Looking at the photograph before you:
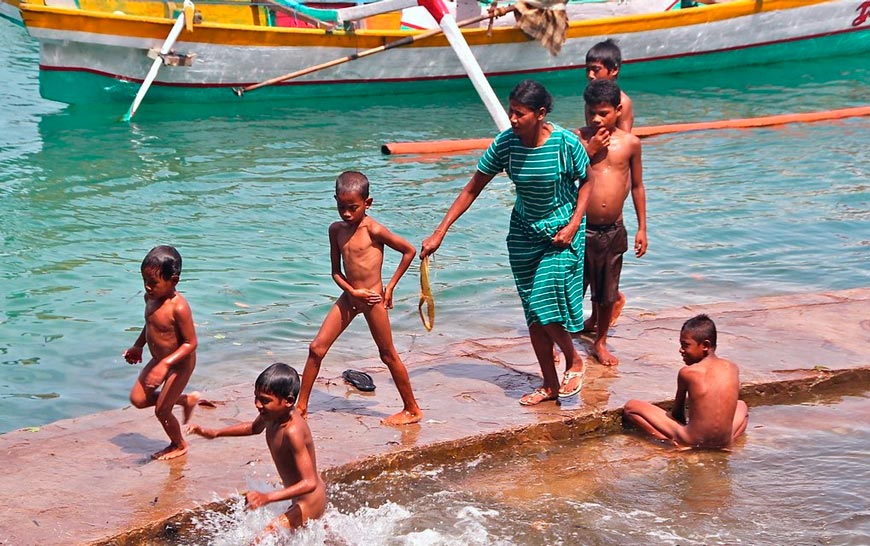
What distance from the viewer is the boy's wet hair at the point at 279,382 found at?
3953mm

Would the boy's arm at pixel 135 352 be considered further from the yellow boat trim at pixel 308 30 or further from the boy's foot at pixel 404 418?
the yellow boat trim at pixel 308 30

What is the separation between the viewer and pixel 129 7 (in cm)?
1694

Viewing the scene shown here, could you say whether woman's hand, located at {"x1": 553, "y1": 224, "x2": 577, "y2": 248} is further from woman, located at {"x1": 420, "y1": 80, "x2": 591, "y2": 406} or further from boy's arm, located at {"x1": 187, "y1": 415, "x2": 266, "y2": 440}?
boy's arm, located at {"x1": 187, "y1": 415, "x2": 266, "y2": 440}

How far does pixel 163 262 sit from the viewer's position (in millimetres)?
4609

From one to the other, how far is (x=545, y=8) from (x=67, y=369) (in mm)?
11248

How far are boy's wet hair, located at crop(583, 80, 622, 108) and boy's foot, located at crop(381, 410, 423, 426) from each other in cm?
193

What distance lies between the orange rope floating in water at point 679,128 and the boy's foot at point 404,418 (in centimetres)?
897

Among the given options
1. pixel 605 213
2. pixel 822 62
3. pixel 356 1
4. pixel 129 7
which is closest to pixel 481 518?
pixel 605 213

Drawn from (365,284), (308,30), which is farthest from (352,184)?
(308,30)

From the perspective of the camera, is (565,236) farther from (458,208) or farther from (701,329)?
(701,329)

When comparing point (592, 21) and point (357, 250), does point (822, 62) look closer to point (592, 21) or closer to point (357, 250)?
point (592, 21)

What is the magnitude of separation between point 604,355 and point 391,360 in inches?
57.8

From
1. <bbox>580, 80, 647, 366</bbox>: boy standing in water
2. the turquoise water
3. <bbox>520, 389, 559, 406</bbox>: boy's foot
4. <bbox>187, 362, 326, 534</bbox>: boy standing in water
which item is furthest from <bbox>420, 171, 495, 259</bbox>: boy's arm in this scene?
the turquoise water

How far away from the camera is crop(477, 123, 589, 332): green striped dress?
209 inches
